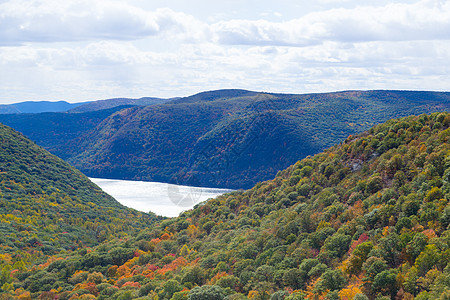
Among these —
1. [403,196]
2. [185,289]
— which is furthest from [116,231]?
[403,196]

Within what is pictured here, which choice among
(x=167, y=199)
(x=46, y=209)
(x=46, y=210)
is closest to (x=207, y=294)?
(x=46, y=210)

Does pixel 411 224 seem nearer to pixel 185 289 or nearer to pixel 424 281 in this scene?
pixel 424 281

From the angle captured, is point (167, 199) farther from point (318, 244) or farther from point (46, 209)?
point (318, 244)

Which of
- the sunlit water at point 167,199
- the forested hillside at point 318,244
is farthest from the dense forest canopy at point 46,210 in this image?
the sunlit water at point 167,199

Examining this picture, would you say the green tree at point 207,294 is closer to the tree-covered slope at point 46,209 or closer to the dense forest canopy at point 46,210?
the dense forest canopy at point 46,210

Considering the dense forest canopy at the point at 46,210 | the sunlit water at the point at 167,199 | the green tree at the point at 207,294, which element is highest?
the green tree at the point at 207,294
